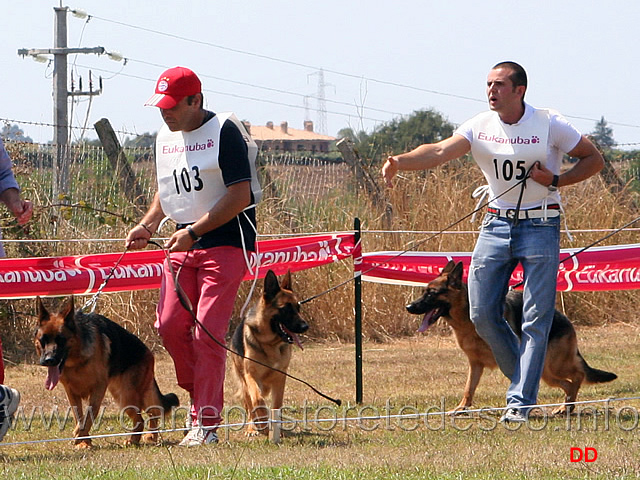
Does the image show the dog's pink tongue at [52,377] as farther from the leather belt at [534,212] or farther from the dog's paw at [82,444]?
the leather belt at [534,212]

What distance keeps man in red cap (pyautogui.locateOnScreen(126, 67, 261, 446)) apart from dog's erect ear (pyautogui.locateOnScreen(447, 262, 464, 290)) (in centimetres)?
202

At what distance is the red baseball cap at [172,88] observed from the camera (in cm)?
523

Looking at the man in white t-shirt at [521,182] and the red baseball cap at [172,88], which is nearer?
the red baseball cap at [172,88]

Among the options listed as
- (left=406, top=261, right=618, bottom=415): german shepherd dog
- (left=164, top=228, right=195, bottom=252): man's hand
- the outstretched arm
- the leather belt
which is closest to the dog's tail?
(left=406, top=261, right=618, bottom=415): german shepherd dog

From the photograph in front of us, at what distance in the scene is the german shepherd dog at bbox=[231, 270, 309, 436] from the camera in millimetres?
6266

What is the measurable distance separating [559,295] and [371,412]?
19.9ft

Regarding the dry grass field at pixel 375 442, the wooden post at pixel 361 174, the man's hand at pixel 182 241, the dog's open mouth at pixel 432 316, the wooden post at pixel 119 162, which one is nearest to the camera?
the dry grass field at pixel 375 442

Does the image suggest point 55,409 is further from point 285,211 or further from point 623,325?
point 623,325

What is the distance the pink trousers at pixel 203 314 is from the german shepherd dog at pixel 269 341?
0.75 meters

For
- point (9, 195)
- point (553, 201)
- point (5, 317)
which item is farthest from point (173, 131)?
point (5, 317)

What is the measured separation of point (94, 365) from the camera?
5602 millimetres

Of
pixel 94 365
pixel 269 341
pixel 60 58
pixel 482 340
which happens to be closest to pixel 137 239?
pixel 94 365

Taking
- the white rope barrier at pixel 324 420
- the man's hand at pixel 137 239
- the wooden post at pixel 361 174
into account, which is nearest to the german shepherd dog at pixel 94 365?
the white rope barrier at pixel 324 420

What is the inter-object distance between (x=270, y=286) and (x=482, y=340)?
164cm
